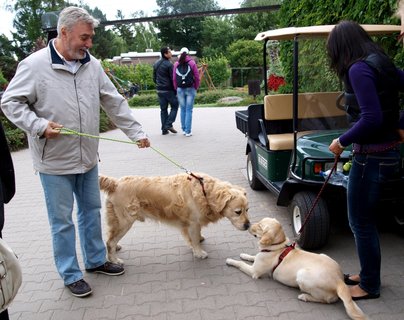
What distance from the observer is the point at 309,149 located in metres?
4.21

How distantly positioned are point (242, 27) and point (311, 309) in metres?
47.0

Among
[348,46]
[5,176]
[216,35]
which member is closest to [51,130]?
[5,176]

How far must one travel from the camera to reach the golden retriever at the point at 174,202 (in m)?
3.80

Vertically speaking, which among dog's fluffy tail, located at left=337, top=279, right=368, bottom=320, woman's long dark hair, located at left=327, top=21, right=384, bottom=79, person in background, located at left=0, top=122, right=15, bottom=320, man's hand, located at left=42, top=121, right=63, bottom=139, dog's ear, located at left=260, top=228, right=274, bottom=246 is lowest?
dog's fluffy tail, located at left=337, top=279, right=368, bottom=320

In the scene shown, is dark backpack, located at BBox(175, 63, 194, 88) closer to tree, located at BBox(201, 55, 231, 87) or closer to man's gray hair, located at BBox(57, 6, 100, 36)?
man's gray hair, located at BBox(57, 6, 100, 36)

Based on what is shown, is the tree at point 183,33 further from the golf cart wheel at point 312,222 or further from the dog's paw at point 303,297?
the dog's paw at point 303,297

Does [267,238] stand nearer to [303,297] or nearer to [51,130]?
[303,297]

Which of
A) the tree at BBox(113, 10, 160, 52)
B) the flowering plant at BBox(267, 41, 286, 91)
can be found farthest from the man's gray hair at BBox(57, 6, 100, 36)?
the tree at BBox(113, 10, 160, 52)

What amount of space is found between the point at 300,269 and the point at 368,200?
82cm

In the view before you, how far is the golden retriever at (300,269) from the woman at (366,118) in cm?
30

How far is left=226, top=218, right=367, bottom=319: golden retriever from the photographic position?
10.1 ft

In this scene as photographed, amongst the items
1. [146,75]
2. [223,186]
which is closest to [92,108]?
[223,186]

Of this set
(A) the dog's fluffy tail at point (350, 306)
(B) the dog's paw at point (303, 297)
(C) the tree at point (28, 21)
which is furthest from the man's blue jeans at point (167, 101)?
(C) the tree at point (28, 21)

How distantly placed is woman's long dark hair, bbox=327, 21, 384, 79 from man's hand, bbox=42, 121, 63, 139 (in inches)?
80.6
